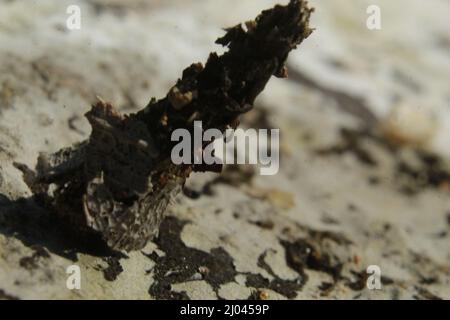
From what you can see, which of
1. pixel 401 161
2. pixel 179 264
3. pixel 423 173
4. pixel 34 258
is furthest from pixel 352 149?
pixel 34 258

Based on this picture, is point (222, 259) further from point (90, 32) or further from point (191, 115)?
point (90, 32)

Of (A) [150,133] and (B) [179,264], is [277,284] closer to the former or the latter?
(B) [179,264]

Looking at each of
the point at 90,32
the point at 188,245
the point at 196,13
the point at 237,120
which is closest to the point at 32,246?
the point at 188,245

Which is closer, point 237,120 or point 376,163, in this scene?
point 237,120

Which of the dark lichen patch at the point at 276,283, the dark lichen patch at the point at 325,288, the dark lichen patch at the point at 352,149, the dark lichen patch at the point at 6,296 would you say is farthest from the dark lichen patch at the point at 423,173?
the dark lichen patch at the point at 6,296

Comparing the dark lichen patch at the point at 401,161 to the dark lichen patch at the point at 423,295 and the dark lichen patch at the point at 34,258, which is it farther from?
the dark lichen patch at the point at 34,258
